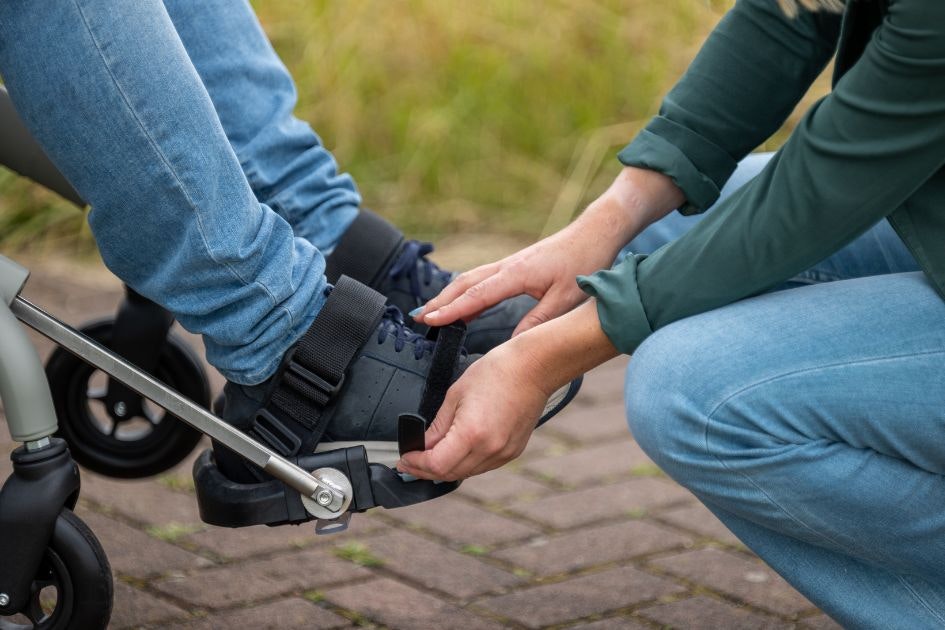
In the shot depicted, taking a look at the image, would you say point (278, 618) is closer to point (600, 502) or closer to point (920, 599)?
point (600, 502)

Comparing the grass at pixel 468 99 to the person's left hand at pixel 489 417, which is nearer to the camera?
the person's left hand at pixel 489 417

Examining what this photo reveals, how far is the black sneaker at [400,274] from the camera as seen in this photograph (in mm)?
1507

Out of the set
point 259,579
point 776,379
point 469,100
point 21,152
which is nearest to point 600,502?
point 259,579

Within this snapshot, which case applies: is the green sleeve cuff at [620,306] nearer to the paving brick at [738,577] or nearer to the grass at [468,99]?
the paving brick at [738,577]

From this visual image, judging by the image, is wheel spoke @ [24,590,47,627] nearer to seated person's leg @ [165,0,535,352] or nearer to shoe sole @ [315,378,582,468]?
shoe sole @ [315,378,582,468]

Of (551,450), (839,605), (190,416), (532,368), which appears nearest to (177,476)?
(551,450)

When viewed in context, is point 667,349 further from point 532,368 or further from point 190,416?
point 190,416

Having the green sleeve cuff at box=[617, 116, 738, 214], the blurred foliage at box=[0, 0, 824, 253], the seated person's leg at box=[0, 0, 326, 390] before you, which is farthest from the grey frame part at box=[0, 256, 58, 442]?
the blurred foliage at box=[0, 0, 824, 253]

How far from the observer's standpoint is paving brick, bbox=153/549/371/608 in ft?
5.42

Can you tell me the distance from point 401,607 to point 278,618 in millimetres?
165

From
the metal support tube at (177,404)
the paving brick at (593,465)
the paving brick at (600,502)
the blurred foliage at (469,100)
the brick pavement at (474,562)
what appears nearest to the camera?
the metal support tube at (177,404)

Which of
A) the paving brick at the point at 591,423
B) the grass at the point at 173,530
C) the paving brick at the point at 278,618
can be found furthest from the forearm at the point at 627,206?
the paving brick at the point at 591,423

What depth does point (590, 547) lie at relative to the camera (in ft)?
6.04

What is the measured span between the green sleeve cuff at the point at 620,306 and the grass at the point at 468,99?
2.23 meters
